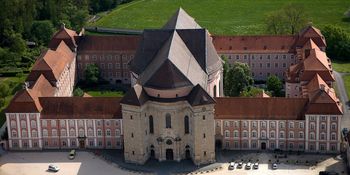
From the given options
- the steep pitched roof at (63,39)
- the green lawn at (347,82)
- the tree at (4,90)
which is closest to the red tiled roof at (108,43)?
the steep pitched roof at (63,39)

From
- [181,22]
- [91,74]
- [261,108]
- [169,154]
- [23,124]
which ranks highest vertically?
[181,22]

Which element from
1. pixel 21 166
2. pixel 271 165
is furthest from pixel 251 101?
pixel 21 166

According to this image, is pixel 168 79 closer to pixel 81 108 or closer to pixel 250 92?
pixel 81 108

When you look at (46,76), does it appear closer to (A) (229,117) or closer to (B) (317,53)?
(A) (229,117)

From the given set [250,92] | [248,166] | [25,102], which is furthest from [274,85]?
[25,102]

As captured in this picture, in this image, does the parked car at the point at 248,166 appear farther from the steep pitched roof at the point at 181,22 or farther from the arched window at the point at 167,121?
the steep pitched roof at the point at 181,22
